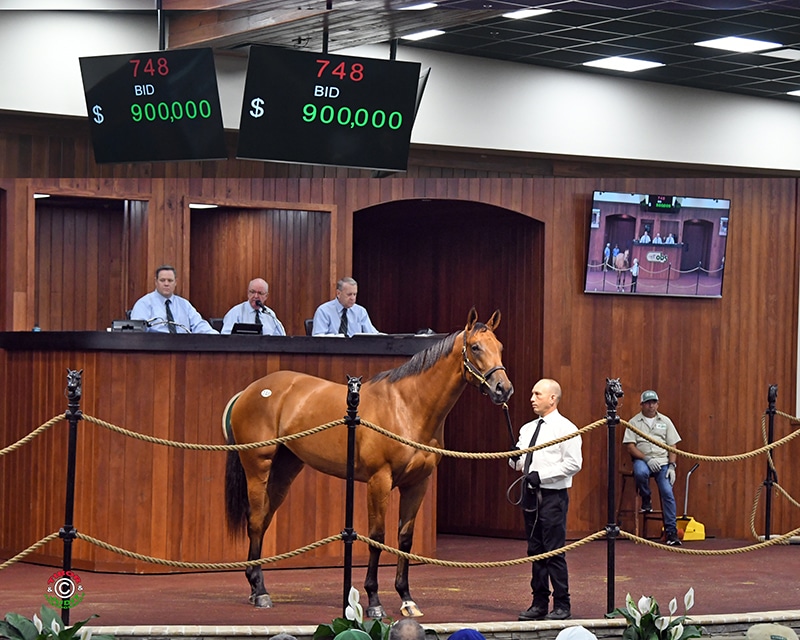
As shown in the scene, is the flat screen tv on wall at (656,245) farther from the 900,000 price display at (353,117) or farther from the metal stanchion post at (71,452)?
the metal stanchion post at (71,452)

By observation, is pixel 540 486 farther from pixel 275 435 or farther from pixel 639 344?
pixel 639 344

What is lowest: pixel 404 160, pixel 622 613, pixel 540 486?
pixel 622 613

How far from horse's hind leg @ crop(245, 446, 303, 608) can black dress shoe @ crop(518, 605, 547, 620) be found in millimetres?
1287

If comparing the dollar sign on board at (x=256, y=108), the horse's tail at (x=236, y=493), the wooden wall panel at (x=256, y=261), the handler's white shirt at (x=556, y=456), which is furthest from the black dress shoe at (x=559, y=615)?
the wooden wall panel at (x=256, y=261)

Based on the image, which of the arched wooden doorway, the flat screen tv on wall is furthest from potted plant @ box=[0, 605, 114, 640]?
the flat screen tv on wall

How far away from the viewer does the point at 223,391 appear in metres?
8.08

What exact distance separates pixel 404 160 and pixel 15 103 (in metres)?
3.06

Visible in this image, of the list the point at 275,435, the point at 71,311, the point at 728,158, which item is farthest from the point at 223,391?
the point at 728,158

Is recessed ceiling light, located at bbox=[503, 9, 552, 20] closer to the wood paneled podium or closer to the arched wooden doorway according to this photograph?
the arched wooden doorway

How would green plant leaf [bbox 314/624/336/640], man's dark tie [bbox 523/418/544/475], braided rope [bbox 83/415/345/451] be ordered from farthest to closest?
man's dark tie [bbox 523/418/544/475] < braided rope [bbox 83/415/345/451] < green plant leaf [bbox 314/624/336/640]

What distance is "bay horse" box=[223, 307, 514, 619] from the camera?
6.46 m

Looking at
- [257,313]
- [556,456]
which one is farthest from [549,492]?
[257,313]

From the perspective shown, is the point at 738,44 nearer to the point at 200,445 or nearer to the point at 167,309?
the point at 167,309

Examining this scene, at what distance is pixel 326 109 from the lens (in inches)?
314
